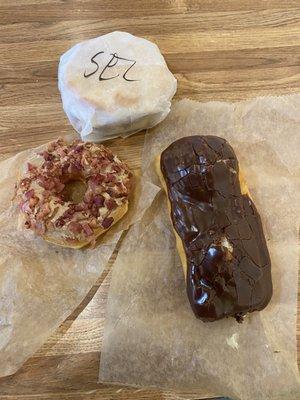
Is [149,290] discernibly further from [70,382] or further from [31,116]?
[31,116]

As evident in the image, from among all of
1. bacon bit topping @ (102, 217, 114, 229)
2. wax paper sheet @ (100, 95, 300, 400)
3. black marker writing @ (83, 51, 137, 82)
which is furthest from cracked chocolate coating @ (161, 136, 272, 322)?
black marker writing @ (83, 51, 137, 82)

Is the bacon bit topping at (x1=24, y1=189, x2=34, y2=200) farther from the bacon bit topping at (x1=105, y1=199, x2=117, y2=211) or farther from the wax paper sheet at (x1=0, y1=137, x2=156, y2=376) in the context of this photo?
the bacon bit topping at (x1=105, y1=199, x2=117, y2=211)

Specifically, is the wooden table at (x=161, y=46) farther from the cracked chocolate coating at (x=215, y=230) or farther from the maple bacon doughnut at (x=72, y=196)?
the cracked chocolate coating at (x=215, y=230)

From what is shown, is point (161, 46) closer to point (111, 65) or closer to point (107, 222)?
point (111, 65)

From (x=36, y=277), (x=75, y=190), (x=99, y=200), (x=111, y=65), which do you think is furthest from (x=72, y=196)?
(x=111, y=65)

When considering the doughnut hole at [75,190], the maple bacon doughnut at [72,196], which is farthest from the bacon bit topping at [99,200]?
the doughnut hole at [75,190]

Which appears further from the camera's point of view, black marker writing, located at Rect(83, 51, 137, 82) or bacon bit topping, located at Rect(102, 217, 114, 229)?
black marker writing, located at Rect(83, 51, 137, 82)
